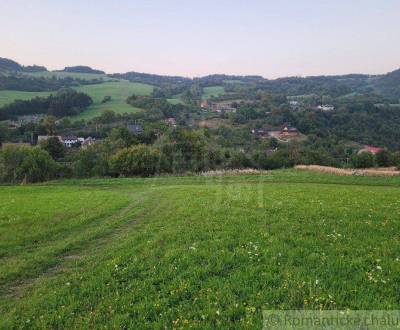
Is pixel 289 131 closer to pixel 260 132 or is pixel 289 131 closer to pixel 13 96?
pixel 260 132

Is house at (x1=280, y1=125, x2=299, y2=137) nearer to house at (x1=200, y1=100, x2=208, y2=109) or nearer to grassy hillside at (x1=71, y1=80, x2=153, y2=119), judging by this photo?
house at (x1=200, y1=100, x2=208, y2=109)

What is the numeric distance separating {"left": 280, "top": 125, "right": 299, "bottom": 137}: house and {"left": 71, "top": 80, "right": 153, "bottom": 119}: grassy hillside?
60.5 metres

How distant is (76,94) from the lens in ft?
451

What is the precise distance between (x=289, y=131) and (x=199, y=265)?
110 metres

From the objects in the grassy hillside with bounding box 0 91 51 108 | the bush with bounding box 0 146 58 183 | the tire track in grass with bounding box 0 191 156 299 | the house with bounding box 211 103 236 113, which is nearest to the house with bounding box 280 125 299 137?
the house with bounding box 211 103 236 113

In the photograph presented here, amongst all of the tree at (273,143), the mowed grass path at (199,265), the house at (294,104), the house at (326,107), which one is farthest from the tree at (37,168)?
the house at (294,104)

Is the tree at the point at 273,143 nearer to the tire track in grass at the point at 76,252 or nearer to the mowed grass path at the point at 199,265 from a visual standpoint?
the mowed grass path at the point at 199,265

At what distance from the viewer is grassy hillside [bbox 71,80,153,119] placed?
446 ft

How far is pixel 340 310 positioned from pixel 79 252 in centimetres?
966

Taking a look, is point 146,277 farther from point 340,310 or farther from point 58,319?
point 340,310

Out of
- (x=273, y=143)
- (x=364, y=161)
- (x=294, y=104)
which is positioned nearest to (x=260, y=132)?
(x=273, y=143)

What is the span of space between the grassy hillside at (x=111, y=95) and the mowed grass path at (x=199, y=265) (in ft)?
402

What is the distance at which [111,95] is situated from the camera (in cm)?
16462

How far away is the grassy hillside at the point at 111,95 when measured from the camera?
135875 millimetres
